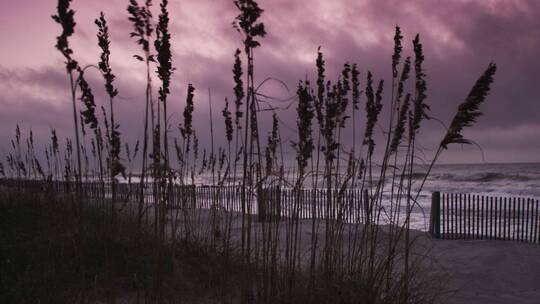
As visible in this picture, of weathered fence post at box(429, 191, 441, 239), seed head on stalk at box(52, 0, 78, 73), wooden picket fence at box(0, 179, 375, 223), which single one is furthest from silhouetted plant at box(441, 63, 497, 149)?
weathered fence post at box(429, 191, 441, 239)

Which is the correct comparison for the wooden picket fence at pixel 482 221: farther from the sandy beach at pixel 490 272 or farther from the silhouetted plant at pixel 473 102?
the silhouetted plant at pixel 473 102

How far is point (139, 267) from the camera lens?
376 centimetres


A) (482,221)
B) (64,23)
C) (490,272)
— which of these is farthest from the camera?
(482,221)

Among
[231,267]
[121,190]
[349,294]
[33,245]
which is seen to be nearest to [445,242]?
[231,267]

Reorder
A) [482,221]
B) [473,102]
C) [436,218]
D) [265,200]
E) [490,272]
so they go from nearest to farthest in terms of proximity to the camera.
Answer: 1. [473,102]
2. [265,200]
3. [490,272]
4. [436,218]
5. [482,221]

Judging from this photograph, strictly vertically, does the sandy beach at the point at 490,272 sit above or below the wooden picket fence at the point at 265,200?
below

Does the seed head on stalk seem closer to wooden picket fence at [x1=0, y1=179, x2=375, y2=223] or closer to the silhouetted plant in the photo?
wooden picket fence at [x1=0, y1=179, x2=375, y2=223]

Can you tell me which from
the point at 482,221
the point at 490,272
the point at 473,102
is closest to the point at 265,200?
the point at 473,102

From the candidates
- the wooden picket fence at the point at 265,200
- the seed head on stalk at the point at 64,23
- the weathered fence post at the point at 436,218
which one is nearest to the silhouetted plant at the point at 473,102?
the wooden picket fence at the point at 265,200

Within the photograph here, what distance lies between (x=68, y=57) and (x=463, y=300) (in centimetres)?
391

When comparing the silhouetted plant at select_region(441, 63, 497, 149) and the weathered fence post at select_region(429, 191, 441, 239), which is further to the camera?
the weathered fence post at select_region(429, 191, 441, 239)

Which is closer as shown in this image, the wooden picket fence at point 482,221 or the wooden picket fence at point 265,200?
the wooden picket fence at point 265,200

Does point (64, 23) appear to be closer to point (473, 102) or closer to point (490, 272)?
point (473, 102)

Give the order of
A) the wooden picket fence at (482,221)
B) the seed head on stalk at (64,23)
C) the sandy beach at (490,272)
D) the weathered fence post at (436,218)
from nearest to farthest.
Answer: the seed head on stalk at (64,23) < the sandy beach at (490,272) < the wooden picket fence at (482,221) < the weathered fence post at (436,218)
